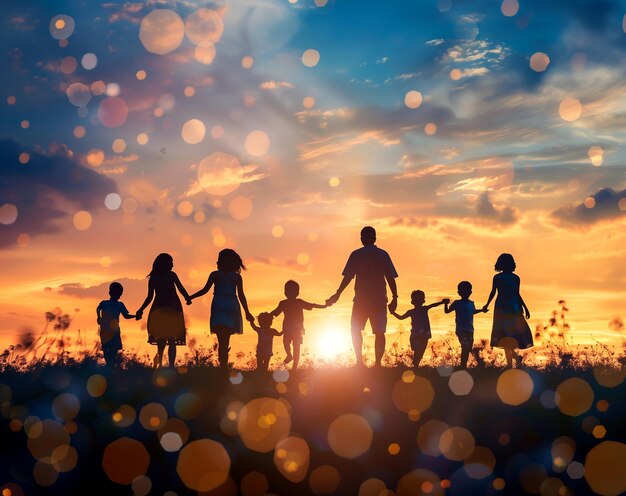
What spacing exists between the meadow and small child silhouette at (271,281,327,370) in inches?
103

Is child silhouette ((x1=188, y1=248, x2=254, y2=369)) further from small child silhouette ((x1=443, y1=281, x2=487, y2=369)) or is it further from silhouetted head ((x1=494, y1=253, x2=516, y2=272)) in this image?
→ silhouetted head ((x1=494, y1=253, x2=516, y2=272))

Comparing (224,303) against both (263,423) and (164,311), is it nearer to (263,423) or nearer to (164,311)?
(164,311)

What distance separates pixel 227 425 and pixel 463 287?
9.31 metres

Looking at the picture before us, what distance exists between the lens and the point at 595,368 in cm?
1603

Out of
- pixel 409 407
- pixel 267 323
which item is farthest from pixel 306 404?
pixel 267 323

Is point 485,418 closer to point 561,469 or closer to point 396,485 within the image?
point 561,469

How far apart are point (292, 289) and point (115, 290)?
3.98 metres

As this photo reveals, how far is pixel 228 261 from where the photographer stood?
51.8ft

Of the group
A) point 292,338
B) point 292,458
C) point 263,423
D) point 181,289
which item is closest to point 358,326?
point 292,338

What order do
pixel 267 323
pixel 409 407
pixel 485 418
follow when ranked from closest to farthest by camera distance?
1. pixel 485 418
2. pixel 409 407
3. pixel 267 323

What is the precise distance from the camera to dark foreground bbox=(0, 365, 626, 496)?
8.59 meters

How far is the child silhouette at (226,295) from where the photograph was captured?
15.7 m

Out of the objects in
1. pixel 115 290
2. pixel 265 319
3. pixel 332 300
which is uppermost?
pixel 115 290

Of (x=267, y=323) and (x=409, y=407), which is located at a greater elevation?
(x=267, y=323)
